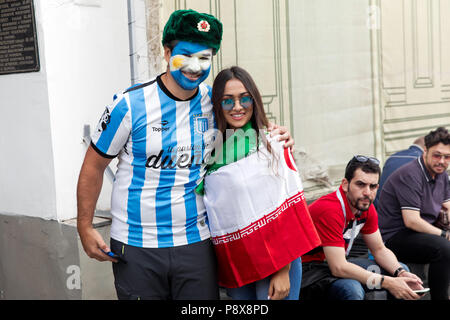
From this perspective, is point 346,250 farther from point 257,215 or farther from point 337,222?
point 257,215

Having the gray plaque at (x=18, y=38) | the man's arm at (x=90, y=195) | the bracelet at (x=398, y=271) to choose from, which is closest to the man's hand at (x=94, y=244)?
the man's arm at (x=90, y=195)

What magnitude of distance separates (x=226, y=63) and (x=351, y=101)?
4.78 feet

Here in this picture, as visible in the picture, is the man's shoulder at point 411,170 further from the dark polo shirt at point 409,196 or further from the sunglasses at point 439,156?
the sunglasses at point 439,156

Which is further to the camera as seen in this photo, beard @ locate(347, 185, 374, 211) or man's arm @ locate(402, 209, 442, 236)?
man's arm @ locate(402, 209, 442, 236)

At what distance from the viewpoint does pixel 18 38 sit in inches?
161

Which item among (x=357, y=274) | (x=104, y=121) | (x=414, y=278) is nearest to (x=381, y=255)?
(x=414, y=278)

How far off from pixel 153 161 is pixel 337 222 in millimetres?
1465

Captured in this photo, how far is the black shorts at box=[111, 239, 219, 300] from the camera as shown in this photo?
260 cm

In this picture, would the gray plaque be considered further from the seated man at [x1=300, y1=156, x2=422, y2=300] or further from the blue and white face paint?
the seated man at [x1=300, y1=156, x2=422, y2=300]

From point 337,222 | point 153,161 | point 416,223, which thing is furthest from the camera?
point 416,223

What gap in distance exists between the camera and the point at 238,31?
4.63 metres

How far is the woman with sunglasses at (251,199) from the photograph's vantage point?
2.66m

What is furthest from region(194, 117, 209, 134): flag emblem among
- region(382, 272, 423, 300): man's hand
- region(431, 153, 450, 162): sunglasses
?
region(431, 153, 450, 162): sunglasses
